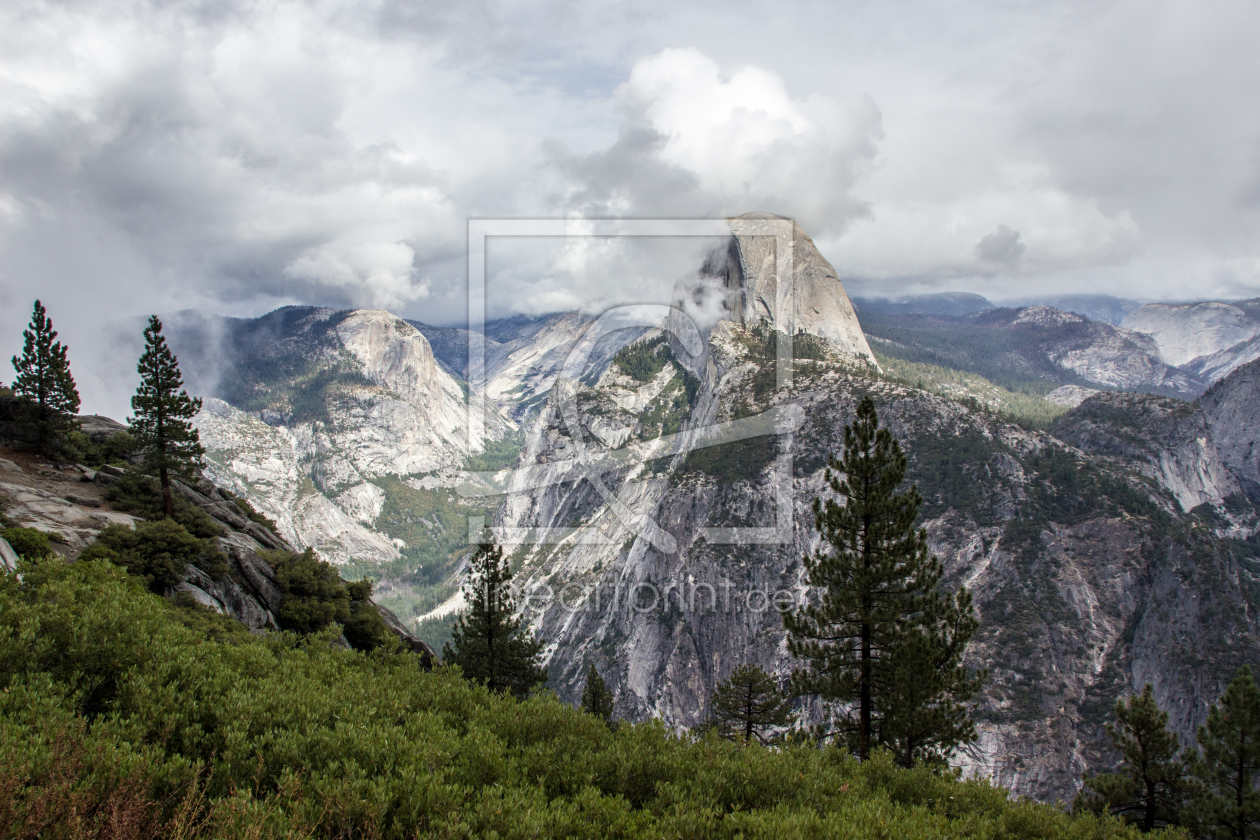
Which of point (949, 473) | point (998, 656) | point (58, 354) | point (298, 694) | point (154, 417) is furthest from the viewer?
point (949, 473)

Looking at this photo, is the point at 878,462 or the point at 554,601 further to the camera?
the point at 554,601

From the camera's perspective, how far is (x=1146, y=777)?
79.2ft

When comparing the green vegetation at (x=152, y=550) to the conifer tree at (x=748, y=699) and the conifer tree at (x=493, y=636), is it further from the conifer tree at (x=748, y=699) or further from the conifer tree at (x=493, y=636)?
the conifer tree at (x=748, y=699)

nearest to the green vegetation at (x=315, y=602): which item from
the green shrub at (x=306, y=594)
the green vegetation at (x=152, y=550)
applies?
the green shrub at (x=306, y=594)

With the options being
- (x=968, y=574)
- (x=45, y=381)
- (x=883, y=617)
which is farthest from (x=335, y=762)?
(x=968, y=574)

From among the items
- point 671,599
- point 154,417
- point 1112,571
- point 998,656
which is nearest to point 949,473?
point 1112,571

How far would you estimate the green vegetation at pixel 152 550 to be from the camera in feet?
81.0

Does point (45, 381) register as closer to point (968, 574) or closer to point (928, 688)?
point (928, 688)

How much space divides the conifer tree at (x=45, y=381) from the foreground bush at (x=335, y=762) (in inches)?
1466

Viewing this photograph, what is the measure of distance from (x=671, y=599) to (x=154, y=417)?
410 feet

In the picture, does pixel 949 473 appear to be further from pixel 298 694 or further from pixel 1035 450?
pixel 298 694

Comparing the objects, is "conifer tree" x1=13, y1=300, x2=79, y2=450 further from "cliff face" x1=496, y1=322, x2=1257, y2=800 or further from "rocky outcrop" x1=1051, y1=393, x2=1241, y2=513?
"rocky outcrop" x1=1051, y1=393, x2=1241, y2=513

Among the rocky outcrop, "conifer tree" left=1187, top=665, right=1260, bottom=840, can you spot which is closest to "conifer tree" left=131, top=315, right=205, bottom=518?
"conifer tree" left=1187, top=665, right=1260, bottom=840

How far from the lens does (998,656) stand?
355 feet
